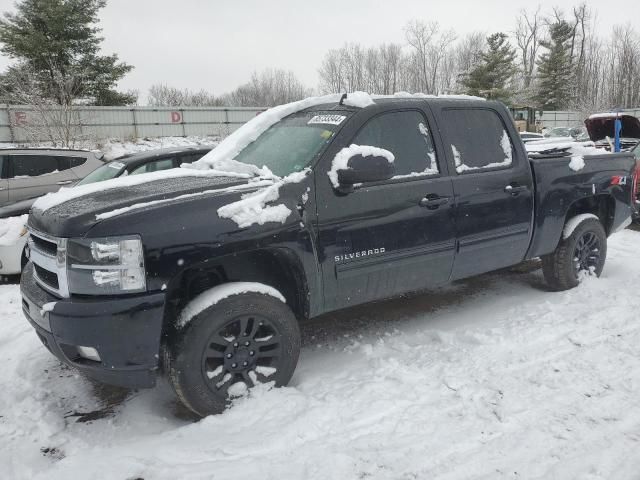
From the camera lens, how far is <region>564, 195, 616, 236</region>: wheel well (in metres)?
5.01

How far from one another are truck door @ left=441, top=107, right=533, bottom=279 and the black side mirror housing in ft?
2.73

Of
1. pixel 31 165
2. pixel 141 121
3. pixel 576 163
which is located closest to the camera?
pixel 576 163

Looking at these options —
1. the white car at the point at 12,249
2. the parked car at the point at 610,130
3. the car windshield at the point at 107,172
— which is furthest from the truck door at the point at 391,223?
the parked car at the point at 610,130

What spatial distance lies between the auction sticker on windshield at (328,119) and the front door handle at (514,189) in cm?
157

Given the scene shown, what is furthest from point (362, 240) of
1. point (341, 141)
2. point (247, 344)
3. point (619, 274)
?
point (619, 274)

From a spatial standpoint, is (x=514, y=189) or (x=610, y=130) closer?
(x=514, y=189)

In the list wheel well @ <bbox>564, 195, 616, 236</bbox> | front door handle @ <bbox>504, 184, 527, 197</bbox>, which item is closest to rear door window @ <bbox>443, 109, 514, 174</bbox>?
front door handle @ <bbox>504, 184, 527, 197</bbox>

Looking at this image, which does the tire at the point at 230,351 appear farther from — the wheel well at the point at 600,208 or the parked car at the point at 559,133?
the parked car at the point at 559,133

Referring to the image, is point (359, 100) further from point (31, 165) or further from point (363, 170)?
point (31, 165)

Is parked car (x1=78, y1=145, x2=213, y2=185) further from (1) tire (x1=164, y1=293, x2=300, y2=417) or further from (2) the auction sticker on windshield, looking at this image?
(1) tire (x1=164, y1=293, x2=300, y2=417)

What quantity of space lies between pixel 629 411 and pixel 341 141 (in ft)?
7.69

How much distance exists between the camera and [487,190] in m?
3.97

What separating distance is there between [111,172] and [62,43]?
2719cm

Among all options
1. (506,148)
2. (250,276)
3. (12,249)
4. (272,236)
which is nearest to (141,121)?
(12,249)
